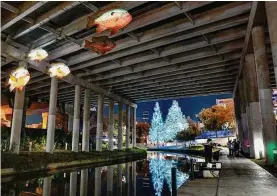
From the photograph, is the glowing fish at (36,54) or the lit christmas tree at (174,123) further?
the lit christmas tree at (174,123)

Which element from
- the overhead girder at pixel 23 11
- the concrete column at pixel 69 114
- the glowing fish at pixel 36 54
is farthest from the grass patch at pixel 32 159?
the concrete column at pixel 69 114

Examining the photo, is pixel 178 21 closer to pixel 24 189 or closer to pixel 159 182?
pixel 159 182

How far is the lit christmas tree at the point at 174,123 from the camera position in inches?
2650

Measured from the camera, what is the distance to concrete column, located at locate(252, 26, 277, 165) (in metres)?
14.2

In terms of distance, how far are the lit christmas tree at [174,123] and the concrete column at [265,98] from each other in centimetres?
5258

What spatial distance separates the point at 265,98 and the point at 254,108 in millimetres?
5014

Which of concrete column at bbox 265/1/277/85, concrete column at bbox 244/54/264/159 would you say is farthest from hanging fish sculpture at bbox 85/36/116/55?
concrete column at bbox 244/54/264/159

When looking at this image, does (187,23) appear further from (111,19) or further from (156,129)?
(156,129)

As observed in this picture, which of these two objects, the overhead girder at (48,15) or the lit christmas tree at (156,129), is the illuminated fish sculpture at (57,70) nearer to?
the overhead girder at (48,15)

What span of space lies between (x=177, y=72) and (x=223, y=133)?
34.5 meters

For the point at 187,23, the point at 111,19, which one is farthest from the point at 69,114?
the point at 111,19

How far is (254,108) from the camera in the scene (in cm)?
1906

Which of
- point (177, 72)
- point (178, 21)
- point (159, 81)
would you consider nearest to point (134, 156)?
point (159, 81)

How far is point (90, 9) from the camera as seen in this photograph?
13.1 m
